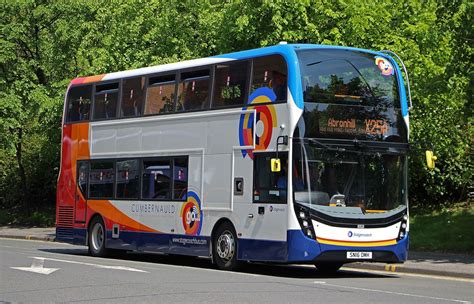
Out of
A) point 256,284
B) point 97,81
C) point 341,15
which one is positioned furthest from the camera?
point 341,15

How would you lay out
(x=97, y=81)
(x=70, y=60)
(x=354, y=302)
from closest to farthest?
(x=354, y=302) → (x=97, y=81) → (x=70, y=60)

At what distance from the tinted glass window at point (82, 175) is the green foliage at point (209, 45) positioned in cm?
711

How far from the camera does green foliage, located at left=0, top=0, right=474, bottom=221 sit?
93.2 feet

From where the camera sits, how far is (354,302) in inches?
494

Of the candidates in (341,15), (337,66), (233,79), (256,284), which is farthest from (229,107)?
(341,15)

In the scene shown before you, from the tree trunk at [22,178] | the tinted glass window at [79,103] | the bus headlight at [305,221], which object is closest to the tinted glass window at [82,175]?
the tinted glass window at [79,103]

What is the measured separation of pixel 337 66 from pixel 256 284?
5102mm

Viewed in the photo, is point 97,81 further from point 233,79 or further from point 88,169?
point 233,79

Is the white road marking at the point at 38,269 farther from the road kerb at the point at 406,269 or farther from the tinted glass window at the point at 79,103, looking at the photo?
the road kerb at the point at 406,269

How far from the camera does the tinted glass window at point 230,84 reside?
19239mm

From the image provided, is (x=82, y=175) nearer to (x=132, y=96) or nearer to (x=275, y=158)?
(x=132, y=96)

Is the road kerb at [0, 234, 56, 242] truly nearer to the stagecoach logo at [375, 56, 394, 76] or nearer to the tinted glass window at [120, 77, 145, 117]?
the tinted glass window at [120, 77, 145, 117]

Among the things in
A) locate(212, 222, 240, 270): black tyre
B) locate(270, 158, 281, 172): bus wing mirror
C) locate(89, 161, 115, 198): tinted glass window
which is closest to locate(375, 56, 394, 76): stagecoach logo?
locate(270, 158, 281, 172): bus wing mirror

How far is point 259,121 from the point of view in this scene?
1855 centimetres
